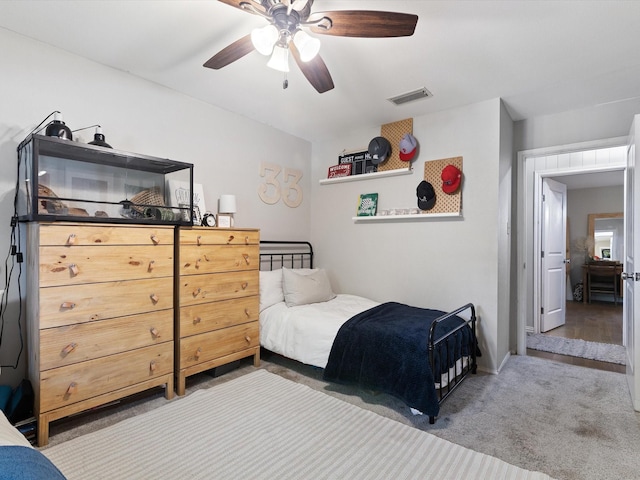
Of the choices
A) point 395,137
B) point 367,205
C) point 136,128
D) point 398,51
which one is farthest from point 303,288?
point 398,51

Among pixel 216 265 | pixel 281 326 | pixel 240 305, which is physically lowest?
pixel 281 326

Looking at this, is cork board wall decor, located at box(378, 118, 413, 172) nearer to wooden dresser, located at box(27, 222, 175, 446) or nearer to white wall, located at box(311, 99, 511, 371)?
white wall, located at box(311, 99, 511, 371)

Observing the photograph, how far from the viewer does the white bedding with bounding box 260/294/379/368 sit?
2678mm

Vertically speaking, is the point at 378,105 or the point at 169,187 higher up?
the point at 378,105

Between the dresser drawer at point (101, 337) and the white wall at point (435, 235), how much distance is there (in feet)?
7.29

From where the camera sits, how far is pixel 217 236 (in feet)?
8.87

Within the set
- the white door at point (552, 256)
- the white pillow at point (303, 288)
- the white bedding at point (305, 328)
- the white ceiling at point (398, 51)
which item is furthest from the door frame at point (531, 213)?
the white pillow at point (303, 288)

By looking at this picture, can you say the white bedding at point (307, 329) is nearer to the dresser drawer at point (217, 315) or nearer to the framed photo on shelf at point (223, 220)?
the dresser drawer at point (217, 315)

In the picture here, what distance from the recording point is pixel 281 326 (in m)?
2.98

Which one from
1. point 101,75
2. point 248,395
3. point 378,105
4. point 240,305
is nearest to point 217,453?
point 248,395

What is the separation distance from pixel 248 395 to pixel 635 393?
9.12 feet

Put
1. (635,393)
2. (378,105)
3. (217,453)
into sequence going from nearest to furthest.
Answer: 1. (217,453)
2. (635,393)
3. (378,105)

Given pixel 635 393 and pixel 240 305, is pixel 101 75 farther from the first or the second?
pixel 635 393

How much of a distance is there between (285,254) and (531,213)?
3.28 metres
